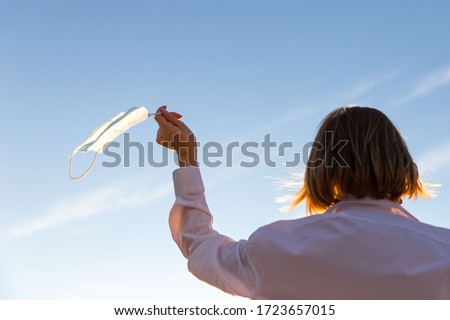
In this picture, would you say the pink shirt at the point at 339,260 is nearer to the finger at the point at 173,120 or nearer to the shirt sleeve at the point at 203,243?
the shirt sleeve at the point at 203,243

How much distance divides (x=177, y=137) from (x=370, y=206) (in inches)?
48.5

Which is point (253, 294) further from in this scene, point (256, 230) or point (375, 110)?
point (375, 110)

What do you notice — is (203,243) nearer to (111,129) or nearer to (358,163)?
(358,163)

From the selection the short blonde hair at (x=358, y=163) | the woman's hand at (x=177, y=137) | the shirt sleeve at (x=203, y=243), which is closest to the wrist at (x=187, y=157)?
the woman's hand at (x=177, y=137)

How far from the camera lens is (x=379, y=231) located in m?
2.41

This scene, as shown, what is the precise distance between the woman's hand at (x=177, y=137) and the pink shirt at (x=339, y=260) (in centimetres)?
82

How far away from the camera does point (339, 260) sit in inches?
92.3

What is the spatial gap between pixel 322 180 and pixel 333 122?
369mm

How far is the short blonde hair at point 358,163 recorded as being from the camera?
2.81 m

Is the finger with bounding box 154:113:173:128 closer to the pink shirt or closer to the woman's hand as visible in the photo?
the woman's hand

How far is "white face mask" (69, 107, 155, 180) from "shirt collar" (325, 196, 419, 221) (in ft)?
5.78

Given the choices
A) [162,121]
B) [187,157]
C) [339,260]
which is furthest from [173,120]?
[339,260]

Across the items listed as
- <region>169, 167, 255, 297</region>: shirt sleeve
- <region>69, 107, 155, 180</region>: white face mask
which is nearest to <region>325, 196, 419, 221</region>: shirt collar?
<region>169, 167, 255, 297</region>: shirt sleeve

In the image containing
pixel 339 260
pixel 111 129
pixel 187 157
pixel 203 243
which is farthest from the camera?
pixel 111 129
